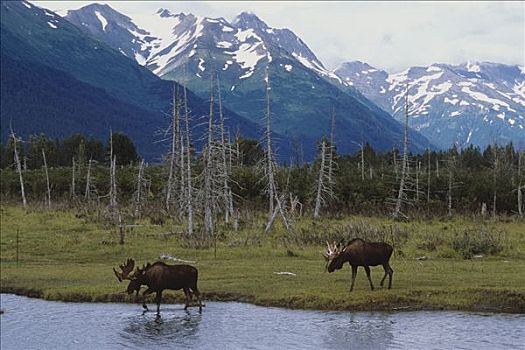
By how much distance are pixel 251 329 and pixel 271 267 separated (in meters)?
12.7

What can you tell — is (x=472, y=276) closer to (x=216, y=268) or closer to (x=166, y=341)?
(x=216, y=268)

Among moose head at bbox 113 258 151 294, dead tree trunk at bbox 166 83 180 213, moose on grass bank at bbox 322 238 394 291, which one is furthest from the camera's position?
dead tree trunk at bbox 166 83 180 213

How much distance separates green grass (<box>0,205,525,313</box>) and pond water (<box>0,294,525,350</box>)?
1654mm

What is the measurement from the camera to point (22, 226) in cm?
5691

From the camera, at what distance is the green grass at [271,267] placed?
29578 millimetres

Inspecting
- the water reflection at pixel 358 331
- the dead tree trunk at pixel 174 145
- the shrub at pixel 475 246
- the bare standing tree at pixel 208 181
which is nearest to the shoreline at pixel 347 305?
the water reflection at pixel 358 331

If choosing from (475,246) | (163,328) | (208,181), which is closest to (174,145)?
(208,181)

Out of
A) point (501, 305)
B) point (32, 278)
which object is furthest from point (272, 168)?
point (501, 305)

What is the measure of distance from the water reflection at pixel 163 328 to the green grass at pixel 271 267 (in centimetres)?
340

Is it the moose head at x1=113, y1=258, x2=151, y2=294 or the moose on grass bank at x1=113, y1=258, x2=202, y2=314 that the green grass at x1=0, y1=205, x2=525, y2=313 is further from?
the moose on grass bank at x1=113, y1=258, x2=202, y2=314

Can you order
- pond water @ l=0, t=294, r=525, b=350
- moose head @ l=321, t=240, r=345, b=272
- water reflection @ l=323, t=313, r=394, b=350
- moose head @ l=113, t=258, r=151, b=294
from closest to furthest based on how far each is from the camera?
water reflection @ l=323, t=313, r=394, b=350 < pond water @ l=0, t=294, r=525, b=350 < moose head @ l=113, t=258, r=151, b=294 < moose head @ l=321, t=240, r=345, b=272

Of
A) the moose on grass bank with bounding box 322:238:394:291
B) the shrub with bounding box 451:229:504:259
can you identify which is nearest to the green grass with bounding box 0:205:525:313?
the shrub with bounding box 451:229:504:259

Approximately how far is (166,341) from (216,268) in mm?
14080

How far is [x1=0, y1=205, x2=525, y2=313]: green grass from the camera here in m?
29.6
